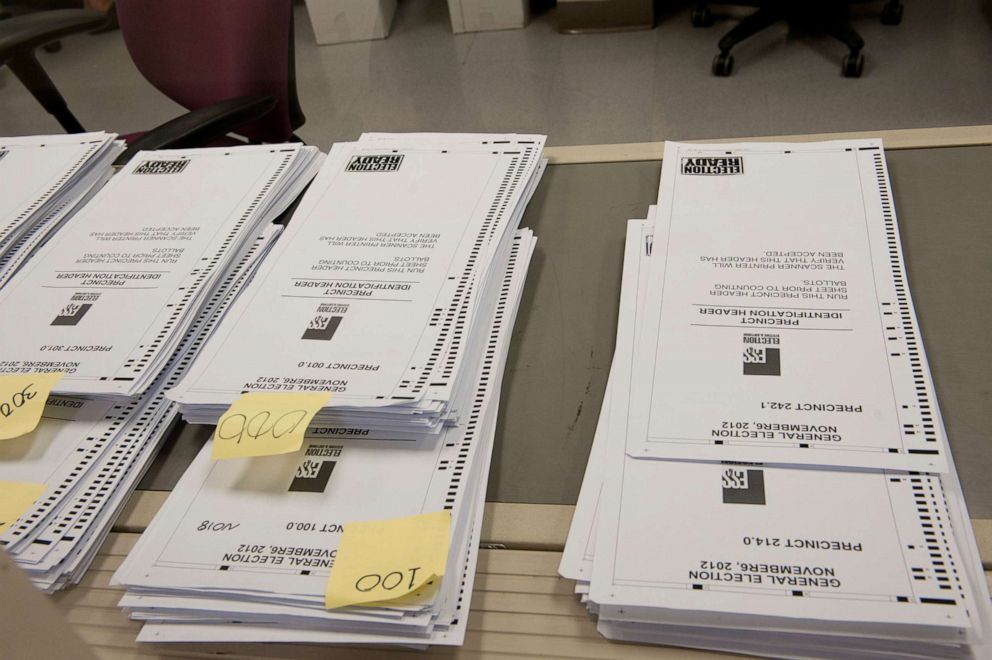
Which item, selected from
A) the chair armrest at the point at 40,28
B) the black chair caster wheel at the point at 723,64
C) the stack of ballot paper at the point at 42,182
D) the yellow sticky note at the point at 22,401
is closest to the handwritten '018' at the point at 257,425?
the yellow sticky note at the point at 22,401

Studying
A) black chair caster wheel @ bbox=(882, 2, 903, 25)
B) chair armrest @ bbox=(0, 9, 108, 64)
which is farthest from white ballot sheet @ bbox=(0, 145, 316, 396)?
black chair caster wheel @ bbox=(882, 2, 903, 25)

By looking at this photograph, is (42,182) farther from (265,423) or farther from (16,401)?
(265,423)

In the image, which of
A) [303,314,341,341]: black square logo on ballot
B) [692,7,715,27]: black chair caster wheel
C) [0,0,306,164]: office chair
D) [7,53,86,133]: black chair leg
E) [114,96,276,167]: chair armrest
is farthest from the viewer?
[692,7,715,27]: black chair caster wheel

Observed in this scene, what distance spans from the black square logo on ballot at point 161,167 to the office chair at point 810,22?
206cm

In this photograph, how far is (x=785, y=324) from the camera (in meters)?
0.75

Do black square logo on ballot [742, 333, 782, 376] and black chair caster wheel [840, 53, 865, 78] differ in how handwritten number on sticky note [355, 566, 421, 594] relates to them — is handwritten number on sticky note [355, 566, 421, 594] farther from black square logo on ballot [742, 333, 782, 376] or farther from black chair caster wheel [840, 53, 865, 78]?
black chair caster wheel [840, 53, 865, 78]

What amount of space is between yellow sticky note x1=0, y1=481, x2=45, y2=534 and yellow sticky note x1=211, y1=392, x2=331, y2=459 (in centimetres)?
19

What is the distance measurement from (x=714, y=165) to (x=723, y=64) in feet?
6.24

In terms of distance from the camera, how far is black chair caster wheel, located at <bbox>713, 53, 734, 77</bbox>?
105 inches

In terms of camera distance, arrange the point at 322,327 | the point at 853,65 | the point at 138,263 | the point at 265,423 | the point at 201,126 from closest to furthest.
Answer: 1. the point at 265,423
2. the point at 322,327
3. the point at 138,263
4. the point at 201,126
5. the point at 853,65

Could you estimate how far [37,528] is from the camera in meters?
0.72

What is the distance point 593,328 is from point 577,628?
1.13ft

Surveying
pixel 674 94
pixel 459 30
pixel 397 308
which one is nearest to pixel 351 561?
pixel 397 308

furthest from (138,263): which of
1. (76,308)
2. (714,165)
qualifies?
(714,165)
